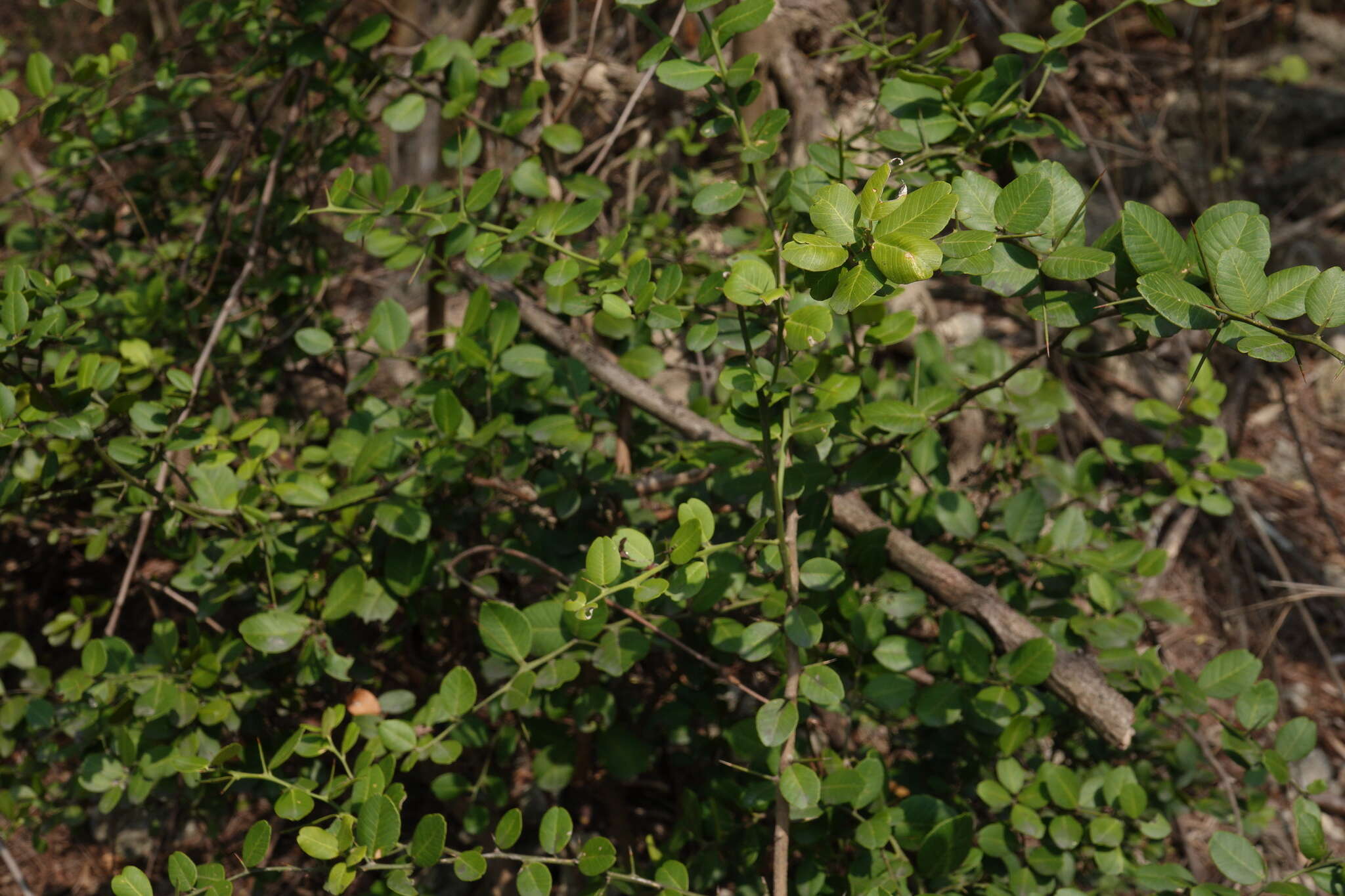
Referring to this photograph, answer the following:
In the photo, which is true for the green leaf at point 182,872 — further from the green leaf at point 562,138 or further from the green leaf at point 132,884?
the green leaf at point 562,138

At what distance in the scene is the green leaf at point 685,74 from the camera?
44.9 inches

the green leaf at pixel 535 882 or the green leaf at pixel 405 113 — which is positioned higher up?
the green leaf at pixel 405 113

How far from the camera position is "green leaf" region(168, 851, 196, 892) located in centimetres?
102

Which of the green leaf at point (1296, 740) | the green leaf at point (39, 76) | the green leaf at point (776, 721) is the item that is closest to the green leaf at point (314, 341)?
the green leaf at point (39, 76)

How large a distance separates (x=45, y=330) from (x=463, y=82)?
0.71 meters

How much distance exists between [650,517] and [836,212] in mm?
787

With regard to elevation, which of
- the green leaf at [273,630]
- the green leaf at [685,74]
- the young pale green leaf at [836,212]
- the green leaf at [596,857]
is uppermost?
the green leaf at [685,74]

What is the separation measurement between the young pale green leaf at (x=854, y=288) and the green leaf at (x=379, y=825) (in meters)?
0.75

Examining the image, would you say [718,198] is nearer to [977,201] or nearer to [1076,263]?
[977,201]

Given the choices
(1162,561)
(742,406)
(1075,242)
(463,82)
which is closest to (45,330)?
(463,82)

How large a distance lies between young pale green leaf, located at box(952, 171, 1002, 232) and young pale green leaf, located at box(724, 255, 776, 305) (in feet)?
0.67

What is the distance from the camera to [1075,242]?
1.03 m

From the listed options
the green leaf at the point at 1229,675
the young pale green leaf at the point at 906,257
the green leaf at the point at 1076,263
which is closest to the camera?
the young pale green leaf at the point at 906,257

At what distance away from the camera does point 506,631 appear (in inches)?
49.5
